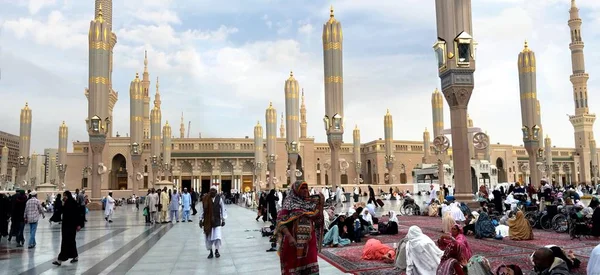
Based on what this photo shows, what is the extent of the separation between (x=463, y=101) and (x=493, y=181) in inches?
1039

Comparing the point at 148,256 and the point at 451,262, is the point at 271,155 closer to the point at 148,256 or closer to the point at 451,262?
the point at 148,256

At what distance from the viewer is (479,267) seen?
13.2 feet

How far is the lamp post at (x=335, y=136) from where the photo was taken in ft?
80.6

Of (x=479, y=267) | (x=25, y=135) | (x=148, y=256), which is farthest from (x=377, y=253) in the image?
(x=25, y=135)

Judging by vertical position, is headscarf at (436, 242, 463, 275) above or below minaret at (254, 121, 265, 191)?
below

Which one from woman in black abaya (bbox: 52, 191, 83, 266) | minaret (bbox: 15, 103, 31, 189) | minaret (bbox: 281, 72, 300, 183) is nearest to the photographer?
woman in black abaya (bbox: 52, 191, 83, 266)

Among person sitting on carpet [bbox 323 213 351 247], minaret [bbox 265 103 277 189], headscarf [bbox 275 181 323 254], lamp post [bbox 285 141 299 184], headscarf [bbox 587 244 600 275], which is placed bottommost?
person sitting on carpet [bbox 323 213 351 247]

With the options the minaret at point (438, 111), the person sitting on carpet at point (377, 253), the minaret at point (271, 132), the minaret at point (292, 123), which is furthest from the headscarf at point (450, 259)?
the minaret at point (271, 132)

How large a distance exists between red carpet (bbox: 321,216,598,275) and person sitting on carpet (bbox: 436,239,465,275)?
1.86 metres

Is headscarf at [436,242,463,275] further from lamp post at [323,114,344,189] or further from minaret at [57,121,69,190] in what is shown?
minaret at [57,121,69,190]

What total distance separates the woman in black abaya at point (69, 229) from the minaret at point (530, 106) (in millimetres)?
24753

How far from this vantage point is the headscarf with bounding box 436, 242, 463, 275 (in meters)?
3.85

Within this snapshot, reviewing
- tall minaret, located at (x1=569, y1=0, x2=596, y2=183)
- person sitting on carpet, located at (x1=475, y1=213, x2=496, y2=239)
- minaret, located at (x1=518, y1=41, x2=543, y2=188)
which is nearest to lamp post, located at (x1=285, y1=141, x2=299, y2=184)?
minaret, located at (x1=518, y1=41, x2=543, y2=188)

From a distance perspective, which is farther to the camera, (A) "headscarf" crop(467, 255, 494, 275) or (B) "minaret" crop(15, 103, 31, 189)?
(B) "minaret" crop(15, 103, 31, 189)
